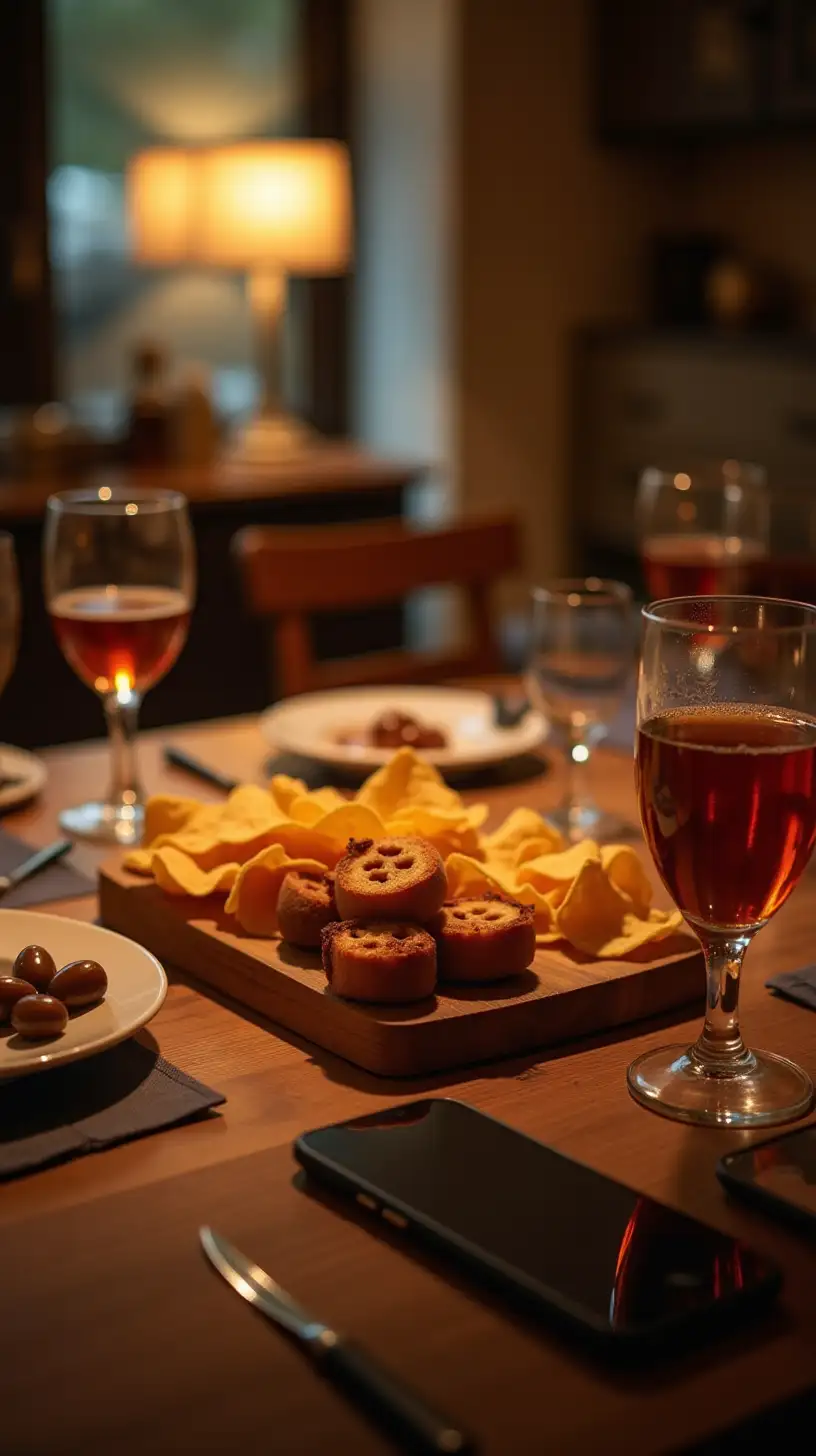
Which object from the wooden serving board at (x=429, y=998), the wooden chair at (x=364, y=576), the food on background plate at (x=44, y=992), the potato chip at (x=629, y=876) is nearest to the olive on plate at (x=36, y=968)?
the food on background plate at (x=44, y=992)

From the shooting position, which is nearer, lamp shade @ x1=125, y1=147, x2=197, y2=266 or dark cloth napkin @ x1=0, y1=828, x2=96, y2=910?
dark cloth napkin @ x1=0, y1=828, x2=96, y2=910

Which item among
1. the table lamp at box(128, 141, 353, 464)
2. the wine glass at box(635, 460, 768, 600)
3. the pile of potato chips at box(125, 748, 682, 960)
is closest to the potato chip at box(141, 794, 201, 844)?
the pile of potato chips at box(125, 748, 682, 960)

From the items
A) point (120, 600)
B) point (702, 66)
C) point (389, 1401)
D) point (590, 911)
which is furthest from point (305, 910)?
point (702, 66)

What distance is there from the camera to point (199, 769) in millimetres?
1429

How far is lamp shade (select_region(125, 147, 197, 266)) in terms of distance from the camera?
3672mm

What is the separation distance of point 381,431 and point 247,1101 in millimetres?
4086

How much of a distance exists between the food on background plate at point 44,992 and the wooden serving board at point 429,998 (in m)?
0.09

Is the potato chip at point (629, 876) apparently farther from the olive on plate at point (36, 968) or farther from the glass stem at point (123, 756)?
the glass stem at point (123, 756)

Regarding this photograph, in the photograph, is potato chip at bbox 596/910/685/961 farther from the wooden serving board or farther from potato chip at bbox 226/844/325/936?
potato chip at bbox 226/844/325/936

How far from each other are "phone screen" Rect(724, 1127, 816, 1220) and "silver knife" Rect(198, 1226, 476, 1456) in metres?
0.20

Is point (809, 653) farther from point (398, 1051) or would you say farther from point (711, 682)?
point (398, 1051)

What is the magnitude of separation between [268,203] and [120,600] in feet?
8.24

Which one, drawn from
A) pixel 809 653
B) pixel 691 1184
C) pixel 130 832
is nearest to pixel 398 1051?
pixel 691 1184

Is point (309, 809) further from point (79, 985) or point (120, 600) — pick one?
point (120, 600)
